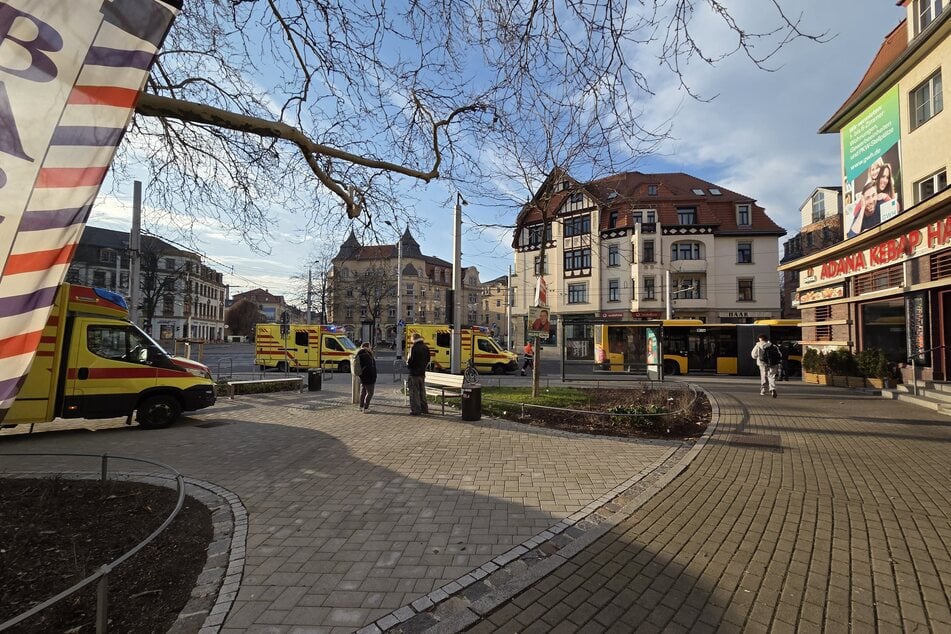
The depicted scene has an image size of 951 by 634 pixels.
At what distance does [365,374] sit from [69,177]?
9.39 m

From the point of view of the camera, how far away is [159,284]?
166ft

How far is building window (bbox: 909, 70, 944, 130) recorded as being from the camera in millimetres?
12523

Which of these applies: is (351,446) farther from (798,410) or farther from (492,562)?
(798,410)

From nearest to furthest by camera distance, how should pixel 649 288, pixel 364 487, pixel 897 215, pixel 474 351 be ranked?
pixel 364 487
pixel 897 215
pixel 474 351
pixel 649 288

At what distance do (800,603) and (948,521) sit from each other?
2.62 metres

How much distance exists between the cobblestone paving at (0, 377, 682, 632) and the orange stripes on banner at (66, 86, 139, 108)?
2.87 meters

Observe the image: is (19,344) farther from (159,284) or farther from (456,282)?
(159,284)

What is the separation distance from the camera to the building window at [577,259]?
4234 centimetres

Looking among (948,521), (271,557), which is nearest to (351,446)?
(271,557)

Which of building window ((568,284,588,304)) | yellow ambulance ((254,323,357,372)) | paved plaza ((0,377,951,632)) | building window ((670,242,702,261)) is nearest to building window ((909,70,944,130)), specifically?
paved plaza ((0,377,951,632))

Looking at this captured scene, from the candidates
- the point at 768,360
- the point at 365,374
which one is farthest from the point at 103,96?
the point at 768,360

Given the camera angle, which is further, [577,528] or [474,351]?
[474,351]

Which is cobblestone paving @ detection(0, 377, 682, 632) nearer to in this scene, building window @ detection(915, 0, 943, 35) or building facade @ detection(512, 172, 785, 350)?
building window @ detection(915, 0, 943, 35)

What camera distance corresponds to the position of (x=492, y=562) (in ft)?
10.9
